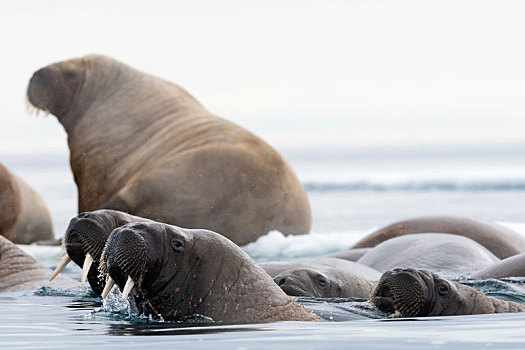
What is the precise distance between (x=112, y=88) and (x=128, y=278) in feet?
27.3

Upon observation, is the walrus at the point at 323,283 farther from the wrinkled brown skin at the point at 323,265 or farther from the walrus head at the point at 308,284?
the wrinkled brown skin at the point at 323,265

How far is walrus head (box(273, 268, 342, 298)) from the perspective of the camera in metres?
6.64

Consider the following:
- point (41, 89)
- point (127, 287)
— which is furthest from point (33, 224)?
point (127, 287)

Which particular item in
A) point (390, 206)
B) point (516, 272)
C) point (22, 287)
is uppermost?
point (516, 272)

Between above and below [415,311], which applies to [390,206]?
below

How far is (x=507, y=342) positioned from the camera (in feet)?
14.5

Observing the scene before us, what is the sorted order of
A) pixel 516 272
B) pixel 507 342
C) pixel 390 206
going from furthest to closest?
1. pixel 390 206
2. pixel 516 272
3. pixel 507 342

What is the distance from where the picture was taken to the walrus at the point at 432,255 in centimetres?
869

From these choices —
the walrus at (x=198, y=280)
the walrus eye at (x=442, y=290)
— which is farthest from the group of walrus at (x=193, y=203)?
the walrus at (x=198, y=280)

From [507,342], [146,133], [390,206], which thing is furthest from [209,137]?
[390,206]

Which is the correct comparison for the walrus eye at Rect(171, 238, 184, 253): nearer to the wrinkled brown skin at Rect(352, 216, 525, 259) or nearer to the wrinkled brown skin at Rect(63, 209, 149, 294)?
the wrinkled brown skin at Rect(63, 209, 149, 294)

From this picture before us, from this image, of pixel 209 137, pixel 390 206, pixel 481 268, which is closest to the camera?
pixel 481 268

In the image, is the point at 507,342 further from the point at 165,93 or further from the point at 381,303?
the point at 165,93

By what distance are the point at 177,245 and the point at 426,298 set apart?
56.9 inches
